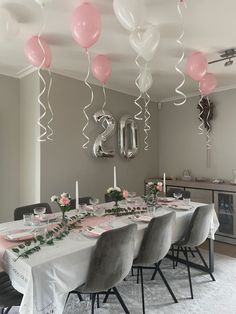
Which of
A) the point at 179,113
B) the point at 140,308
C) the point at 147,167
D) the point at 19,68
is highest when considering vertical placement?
the point at 19,68

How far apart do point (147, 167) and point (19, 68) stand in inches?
116

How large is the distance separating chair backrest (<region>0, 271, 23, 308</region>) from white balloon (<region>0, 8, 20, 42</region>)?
1.94 meters

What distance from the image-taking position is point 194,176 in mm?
4801

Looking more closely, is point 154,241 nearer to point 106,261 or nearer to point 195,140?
point 106,261

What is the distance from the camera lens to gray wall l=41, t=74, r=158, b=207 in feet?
11.5

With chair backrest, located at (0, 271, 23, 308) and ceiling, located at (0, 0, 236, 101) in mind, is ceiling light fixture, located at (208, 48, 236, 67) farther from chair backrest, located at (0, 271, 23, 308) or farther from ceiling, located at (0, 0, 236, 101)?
chair backrest, located at (0, 271, 23, 308)

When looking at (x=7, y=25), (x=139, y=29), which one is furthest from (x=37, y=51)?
(x=139, y=29)

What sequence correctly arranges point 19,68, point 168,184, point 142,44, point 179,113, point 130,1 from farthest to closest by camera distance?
point 179,113, point 168,184, point 19,68, point 142,44, point 130,1

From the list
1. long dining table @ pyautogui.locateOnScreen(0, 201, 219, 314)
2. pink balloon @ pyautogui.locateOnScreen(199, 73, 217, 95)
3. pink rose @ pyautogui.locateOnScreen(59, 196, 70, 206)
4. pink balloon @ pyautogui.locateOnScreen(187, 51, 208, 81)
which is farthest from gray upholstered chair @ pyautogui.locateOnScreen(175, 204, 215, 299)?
pink balloon @ pyautogui.locateOnScreen(199, 73, 217, 95)

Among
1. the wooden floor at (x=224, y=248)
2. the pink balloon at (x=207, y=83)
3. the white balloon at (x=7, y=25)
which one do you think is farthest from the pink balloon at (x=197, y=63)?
the wooden floor at (x=224, y=248)

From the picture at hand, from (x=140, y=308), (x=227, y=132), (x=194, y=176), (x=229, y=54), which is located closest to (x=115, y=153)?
(x=194, y=176)

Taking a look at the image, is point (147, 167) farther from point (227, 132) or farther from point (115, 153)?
point (227, 132)

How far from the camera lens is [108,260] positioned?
1.70 m

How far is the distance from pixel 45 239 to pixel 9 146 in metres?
2.25
